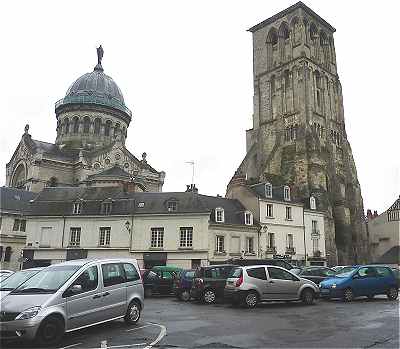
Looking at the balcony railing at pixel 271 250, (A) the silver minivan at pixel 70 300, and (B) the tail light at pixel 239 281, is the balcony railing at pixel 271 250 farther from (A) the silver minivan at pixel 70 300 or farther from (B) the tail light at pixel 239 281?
(A) the silver minivan at pixel 70 300

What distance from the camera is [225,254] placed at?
1111 inches

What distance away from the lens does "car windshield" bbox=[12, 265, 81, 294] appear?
7883 millimetres

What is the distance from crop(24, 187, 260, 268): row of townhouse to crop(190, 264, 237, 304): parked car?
39.8 ft

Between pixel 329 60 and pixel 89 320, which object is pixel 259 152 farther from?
pixel 89 320

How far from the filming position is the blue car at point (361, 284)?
46.6ft

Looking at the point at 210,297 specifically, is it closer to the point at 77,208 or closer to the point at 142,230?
the point at 142,230

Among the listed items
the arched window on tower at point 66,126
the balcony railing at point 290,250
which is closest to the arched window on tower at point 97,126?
the arched window on tower at point 66,126

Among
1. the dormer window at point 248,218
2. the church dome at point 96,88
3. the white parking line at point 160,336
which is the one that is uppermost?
the church dome at point 96,88

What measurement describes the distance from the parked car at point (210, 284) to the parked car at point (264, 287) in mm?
1741

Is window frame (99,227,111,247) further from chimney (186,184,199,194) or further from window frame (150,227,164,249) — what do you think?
chimney (186,184,199,194)

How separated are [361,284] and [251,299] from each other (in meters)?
4.53

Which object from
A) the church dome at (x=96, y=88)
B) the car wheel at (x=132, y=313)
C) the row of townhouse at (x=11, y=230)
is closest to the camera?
the car wheel at (x=132, y=313)

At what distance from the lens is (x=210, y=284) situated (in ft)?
48.6

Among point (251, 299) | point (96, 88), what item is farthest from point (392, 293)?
point (96, 88)
